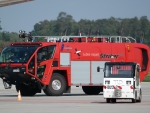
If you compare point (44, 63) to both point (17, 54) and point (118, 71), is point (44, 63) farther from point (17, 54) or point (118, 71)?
point (118, 71)

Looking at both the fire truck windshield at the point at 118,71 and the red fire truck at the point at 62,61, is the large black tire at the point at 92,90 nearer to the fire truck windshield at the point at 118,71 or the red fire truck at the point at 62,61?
the red fire truck at the point at 62,61

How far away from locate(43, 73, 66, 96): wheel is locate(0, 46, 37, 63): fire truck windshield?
2158mm

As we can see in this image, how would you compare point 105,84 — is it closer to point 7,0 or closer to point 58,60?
point 58,60

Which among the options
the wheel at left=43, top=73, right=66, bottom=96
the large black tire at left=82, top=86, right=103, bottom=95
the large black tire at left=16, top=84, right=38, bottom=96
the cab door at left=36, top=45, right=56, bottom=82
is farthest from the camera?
the large black tire at left=82, top=86, right=103, bottom=95

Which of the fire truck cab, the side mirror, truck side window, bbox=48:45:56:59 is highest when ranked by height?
truck side window, bbox=48:45:56:59

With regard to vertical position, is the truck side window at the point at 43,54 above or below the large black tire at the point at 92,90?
above

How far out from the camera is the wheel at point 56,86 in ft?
125

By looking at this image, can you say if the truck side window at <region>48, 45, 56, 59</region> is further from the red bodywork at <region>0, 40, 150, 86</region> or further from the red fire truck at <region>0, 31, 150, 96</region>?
the red bodywork at <region>0, 40, 150, 86</region>

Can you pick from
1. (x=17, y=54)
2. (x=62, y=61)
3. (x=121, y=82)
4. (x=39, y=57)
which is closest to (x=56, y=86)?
(x=62, y=61)

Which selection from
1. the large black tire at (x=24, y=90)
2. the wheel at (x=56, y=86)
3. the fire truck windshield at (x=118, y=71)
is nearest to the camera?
the fire truck windshield at (x=118, y=71)

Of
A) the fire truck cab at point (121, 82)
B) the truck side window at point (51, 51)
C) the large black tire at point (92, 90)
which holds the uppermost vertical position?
the truck side window at point (51, 51)

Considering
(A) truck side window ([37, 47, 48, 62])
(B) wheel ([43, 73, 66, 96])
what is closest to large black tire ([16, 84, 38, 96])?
(B) wheel ([43, 73, 66, 96])

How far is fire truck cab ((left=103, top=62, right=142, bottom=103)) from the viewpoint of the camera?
1248 inches

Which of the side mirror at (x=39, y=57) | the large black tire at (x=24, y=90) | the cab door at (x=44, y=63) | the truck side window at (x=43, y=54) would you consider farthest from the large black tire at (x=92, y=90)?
the side mirror at (x=39, y=57)
